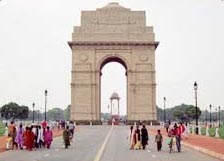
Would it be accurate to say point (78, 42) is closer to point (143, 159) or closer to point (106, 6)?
point (106, 6)

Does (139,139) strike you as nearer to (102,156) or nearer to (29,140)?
(29,140)

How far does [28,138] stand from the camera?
2845 cm

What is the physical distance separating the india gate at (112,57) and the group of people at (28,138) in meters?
51.6

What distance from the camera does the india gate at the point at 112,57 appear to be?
8212cm

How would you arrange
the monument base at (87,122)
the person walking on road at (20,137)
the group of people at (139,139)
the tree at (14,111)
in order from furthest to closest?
the tree at (14,111) < the monument base at (87,122) < the person walking on road at (20,137) < the group of people at (139,139)

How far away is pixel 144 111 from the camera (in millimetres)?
81875

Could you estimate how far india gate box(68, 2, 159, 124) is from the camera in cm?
8212

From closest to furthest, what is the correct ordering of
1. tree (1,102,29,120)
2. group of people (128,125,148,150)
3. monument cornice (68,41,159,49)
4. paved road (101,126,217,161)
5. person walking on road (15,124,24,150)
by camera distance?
paved road (101,126,217,161) → group of people (128,125,148,150) → person walking on road (15,124,24,150) → monument cornice (68,41,159,49) → tree (1,102,29,120)

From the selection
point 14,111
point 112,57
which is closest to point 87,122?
point 112,57

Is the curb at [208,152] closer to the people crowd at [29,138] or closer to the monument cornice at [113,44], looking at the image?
the people crowd at [29,138]

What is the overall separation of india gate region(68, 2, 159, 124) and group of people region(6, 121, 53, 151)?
51.6 metres

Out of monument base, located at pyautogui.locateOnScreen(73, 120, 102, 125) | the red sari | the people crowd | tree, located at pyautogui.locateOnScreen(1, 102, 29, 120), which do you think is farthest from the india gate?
tree, located at pyautogui.locateOnScreen(1, 102, 29, 120)

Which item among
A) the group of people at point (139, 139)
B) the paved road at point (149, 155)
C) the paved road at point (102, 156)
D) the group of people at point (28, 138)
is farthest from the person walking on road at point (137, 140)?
the group of people at point (28, 138)

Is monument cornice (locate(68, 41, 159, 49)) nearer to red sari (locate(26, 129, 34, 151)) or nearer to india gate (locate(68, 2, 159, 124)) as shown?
india gate (locate(68, 2, 159, 124))
